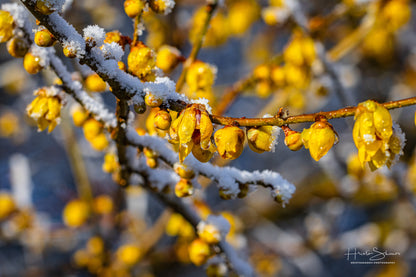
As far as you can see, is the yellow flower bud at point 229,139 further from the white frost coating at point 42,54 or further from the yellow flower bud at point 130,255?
the yellow flower bud at point 130,255

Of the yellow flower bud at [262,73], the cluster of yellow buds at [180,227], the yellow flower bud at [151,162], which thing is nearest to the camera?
the yellow flower bud at [151,162]

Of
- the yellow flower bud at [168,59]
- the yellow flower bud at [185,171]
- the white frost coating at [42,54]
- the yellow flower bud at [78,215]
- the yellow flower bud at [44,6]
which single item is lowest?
the yellow flower bud at [185,171]

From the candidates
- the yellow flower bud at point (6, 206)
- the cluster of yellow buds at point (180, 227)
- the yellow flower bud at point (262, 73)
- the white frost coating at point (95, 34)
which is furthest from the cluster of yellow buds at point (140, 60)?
the yellow flower bud at point (6, 206)

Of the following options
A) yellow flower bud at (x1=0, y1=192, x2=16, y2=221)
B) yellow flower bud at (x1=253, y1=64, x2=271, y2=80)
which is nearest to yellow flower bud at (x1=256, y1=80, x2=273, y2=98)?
A: yellow flower bud at (x1=253, y1=64, x2=271, y2=80)

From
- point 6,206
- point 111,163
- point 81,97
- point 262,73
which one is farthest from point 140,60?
point 6,206

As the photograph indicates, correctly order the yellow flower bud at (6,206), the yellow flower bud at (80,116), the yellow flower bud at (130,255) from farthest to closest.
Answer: the yellow flower bud at (6,206) < the yellow flower bud at (130,255) < the yellow flower bud at (80,116)

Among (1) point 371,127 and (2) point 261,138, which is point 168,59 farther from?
(1) point 371,127

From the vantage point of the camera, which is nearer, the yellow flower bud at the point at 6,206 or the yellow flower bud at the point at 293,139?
the yellow flower bud at the point at 293,139
